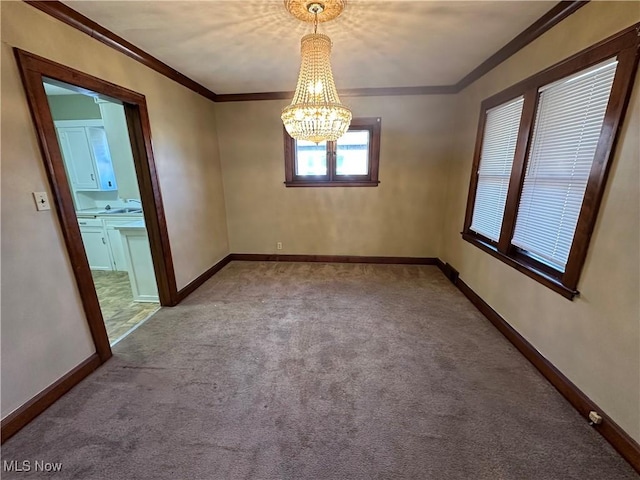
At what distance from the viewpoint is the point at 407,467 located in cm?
132

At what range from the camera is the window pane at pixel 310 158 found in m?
3.83

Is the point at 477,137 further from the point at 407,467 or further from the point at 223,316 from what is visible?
the point at 223,316

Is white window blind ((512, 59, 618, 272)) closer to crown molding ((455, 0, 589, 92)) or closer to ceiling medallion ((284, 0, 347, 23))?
crown molding ((455, 0, 589, 92))

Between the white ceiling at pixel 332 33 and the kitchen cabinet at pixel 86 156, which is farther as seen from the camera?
the kitchen cabinet at pixel 86 156

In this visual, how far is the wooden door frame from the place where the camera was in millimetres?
1599

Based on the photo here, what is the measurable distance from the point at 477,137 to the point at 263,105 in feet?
8.95

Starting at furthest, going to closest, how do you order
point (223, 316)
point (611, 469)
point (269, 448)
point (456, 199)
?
point (456, 199) < point (223, 316) < point (269, 448) < point (611, 469)

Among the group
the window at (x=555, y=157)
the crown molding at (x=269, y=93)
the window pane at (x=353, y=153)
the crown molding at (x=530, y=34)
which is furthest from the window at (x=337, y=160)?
the window at (x=555, y=157)

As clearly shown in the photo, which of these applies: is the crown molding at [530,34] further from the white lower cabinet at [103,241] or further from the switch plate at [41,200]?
the white lower cabinet at [103,241]

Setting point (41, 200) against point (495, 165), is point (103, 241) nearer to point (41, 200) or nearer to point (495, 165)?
point (41, 200)

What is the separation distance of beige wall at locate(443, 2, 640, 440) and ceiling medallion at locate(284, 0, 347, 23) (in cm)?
148

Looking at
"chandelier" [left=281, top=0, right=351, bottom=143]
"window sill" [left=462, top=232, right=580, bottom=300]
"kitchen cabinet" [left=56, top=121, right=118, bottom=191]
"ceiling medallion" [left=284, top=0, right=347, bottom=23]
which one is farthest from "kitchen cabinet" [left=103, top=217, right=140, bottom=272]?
"window sill" [left=462, top=232, right=580, bottom=300]

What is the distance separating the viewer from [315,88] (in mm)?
1763

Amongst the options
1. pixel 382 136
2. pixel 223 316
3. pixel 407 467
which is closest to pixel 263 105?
pixel 382 136
